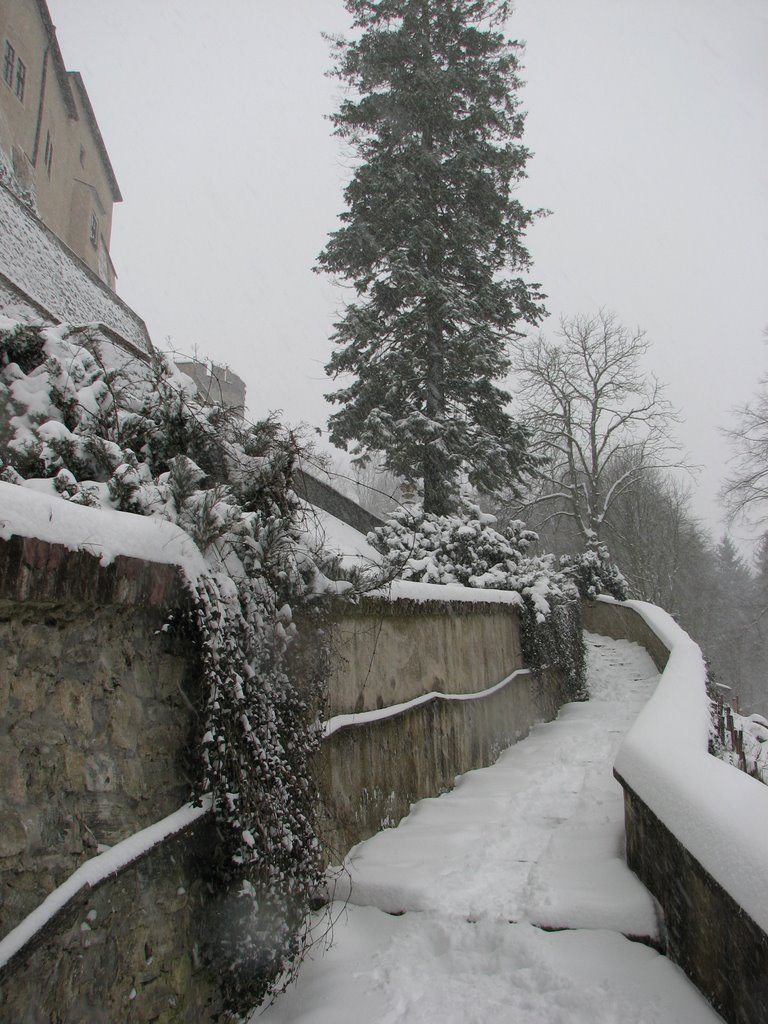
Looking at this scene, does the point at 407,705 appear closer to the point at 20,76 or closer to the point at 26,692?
the point at 26,692

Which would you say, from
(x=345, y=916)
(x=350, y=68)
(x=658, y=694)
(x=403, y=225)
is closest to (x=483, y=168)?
(x=403, y=225)

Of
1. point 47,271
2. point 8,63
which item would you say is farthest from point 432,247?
point 8,63

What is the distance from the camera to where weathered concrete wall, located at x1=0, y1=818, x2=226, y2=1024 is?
68.5 inches

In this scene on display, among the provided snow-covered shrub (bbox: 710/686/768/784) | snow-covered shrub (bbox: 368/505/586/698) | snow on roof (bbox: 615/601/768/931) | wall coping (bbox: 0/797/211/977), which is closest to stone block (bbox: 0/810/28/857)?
wall coping (bbox: 0/797/211/977)

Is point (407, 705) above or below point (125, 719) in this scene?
below

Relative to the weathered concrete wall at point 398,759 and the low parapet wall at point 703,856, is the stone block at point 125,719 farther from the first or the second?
the low parapet wall at point 703,856

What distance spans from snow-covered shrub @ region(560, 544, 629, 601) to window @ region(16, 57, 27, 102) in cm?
2328

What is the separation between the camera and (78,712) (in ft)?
6.71

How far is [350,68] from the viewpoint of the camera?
16344 millimetres

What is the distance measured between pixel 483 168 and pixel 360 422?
7.04 metres

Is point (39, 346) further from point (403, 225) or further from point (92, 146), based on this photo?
point (92, 146)

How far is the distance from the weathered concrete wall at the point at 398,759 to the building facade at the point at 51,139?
2057 cm

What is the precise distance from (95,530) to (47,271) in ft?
46.6

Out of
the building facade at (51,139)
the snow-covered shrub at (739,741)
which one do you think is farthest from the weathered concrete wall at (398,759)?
the building facade at (51,139)
